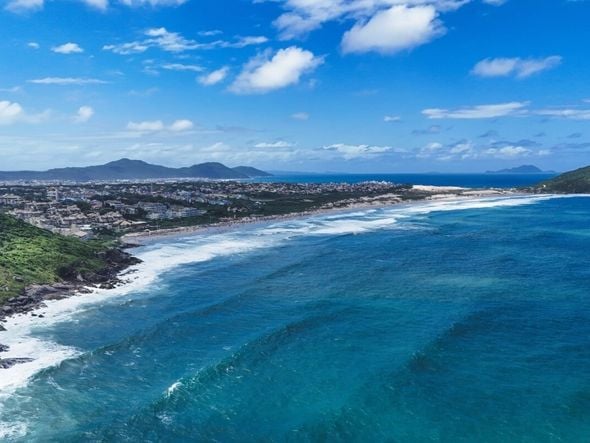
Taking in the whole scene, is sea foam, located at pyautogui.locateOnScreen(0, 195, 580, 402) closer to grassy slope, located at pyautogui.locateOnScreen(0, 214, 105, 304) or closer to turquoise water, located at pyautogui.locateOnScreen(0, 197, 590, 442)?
turquoise water, located at pyautogui.locateOnScreen(0, 197, 590, 442)

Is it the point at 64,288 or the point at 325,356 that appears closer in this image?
the point at 325,356

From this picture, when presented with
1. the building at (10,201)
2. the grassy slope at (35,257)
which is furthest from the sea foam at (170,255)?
the building at (10,201)

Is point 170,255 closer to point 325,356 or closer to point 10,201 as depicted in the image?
point 325,356

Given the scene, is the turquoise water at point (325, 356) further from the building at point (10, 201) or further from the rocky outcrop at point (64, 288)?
the building at point (10, 201)

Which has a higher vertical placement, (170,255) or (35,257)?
(35,257)

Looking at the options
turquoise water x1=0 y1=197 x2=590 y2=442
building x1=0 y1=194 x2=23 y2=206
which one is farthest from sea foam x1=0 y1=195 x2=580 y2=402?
building x1=0 y1=194 x2=23 y2=206

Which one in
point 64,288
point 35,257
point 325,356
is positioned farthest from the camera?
point 35,257

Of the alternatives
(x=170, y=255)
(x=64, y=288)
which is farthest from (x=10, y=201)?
(x=64, y=288)
